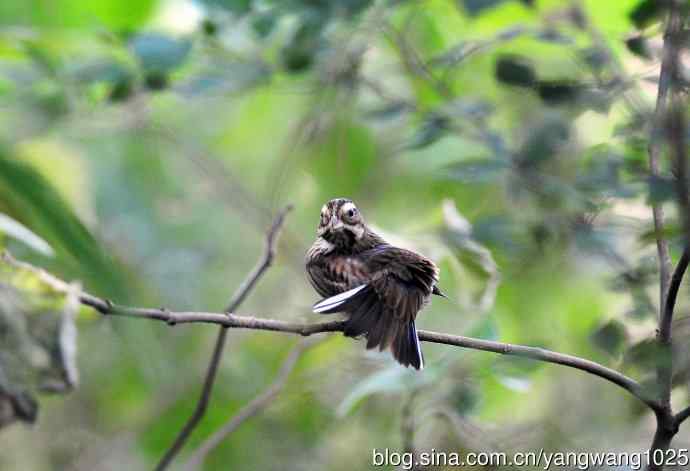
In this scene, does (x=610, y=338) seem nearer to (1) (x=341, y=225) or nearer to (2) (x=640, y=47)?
(2) (x=640, y=47)

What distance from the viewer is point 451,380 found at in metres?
2.60

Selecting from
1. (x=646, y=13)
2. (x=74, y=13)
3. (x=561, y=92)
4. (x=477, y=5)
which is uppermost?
(x=74, y=13)

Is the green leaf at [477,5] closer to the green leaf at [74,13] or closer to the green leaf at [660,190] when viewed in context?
the green leaf at [660,190]

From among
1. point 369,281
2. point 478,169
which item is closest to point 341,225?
point 369,281

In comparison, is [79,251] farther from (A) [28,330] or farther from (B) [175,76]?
(B) [175,76]

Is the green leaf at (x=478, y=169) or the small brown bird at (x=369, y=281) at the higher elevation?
the green leaf at (x=478, y=169)

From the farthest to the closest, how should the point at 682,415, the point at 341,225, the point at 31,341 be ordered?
the point at 341,225 < the point at 682,415 < the point at 31,341

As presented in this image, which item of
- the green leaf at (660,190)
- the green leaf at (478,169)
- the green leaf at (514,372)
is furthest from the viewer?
the green leaf at (478,169)

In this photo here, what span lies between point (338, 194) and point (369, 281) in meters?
1.68

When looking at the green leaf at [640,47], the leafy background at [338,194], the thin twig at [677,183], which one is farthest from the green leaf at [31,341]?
the green leaf at [640,47]

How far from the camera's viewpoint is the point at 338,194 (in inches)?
157

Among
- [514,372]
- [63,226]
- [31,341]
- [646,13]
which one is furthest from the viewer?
[514,372]

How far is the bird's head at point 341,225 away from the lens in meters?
2.60

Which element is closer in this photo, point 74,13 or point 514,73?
point 514,73
